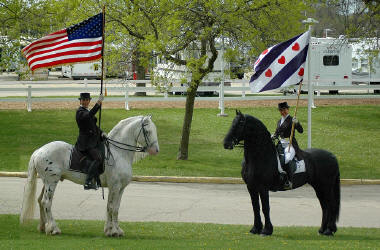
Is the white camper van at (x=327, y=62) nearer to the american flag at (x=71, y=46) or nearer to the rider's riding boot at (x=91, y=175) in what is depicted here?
the american flag at (x=71, y=46)

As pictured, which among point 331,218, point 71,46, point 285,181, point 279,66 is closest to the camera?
point 285,181

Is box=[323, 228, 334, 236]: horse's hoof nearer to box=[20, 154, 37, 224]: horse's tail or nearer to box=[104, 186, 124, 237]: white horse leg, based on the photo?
box=[104, 186, 124, 237]: white horse leg

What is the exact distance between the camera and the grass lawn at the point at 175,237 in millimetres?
10688

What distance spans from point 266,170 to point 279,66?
10.0 feet

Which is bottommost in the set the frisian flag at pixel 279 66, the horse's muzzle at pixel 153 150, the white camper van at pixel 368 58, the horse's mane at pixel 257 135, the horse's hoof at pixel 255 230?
the horse's hoof at pixel 255 230

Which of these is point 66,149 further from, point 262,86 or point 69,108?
point 69,108

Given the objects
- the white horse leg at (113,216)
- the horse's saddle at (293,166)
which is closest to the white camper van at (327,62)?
the horse's saddle at (293,166)

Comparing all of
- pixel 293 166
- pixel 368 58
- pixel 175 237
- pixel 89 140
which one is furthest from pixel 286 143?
pixel 368 58

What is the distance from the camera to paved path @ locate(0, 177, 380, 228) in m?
14.8

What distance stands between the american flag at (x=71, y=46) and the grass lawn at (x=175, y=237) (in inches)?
131

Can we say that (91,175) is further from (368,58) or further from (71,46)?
(368,58)

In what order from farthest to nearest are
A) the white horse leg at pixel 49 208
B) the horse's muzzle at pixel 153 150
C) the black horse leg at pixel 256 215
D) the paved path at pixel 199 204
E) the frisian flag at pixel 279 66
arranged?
the paved path at pixel 199 204
the frisian flag at pixel 279 66
the black horse leg at pixel 256 215
the horse's muzzle at pixel 153 150
the white horse leg at pixel 49 208

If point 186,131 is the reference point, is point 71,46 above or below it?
above

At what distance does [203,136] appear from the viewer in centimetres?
2677
